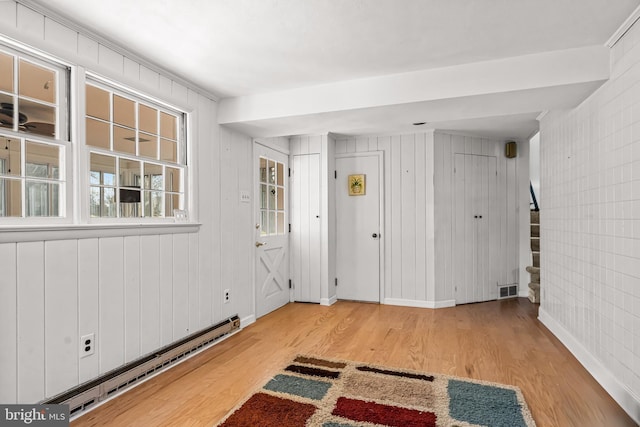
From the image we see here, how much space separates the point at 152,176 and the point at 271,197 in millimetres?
1876

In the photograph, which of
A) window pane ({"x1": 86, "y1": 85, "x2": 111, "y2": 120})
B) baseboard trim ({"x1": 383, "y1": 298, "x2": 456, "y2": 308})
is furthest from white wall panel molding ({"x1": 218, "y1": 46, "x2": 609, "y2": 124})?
baseboard trim ({"x1": 383, "y1": 298, "x2": 456, "y2": 308})

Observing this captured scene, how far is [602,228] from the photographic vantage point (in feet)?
8.48

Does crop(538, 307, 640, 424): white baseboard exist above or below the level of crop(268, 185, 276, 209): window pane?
below

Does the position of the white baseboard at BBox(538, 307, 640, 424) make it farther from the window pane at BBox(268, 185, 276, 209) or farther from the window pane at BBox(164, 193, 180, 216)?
the window pane at BBox(164, 193, 180, 216)

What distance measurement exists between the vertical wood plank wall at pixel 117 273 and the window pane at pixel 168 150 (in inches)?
5.3

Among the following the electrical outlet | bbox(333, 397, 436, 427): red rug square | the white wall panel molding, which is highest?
A: the white wall panel molding

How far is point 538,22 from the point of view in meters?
2.19

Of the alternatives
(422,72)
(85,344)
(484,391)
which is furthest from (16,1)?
(484,391)

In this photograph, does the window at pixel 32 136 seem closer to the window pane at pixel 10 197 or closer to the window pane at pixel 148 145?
the window pane at pixel 10 197

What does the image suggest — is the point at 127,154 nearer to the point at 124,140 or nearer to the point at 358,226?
the point at 124,140

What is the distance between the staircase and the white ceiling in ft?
8.38

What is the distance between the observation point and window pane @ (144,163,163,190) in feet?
9.29

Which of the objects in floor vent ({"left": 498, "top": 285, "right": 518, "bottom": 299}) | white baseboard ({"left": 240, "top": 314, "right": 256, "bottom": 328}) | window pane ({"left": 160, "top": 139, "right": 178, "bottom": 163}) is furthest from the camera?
floor vent ({"left": 498, "top": 285, "right": 518, "bottom": 299})

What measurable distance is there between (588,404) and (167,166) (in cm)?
347
